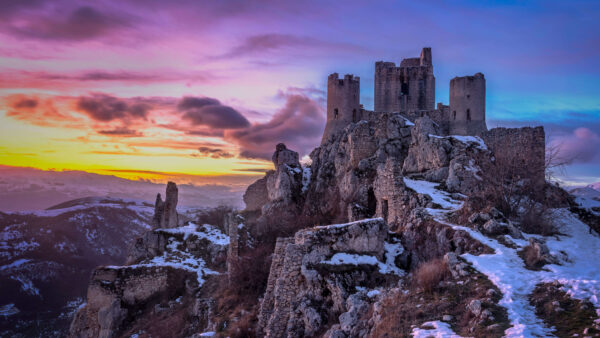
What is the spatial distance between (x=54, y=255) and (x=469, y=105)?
210 feet

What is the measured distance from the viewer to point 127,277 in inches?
1014

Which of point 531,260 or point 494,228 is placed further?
point 494,228

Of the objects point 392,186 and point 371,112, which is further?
point 371,112

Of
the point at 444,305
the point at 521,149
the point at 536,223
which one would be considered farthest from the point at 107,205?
the point at 444,305

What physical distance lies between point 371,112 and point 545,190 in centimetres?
2036

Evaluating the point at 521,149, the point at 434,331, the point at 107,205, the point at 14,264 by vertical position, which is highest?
the point at 521,149

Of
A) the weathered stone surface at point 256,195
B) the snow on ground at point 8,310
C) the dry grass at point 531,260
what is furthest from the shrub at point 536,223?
the snow on ground at point 8,310

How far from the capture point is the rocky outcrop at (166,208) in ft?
116

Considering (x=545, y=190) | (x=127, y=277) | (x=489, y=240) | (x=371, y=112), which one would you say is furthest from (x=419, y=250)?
(x=371, y=112)

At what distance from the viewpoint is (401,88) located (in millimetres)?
41812

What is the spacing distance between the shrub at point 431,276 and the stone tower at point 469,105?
80.8 ft

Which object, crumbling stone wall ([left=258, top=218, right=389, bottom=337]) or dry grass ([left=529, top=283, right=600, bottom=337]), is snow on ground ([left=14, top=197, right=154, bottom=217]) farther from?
dry grass ([left=529, top=283, right=600, bottom=337])

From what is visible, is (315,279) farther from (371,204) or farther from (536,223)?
(371,204)

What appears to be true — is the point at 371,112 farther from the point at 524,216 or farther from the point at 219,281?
the point at 524,216
